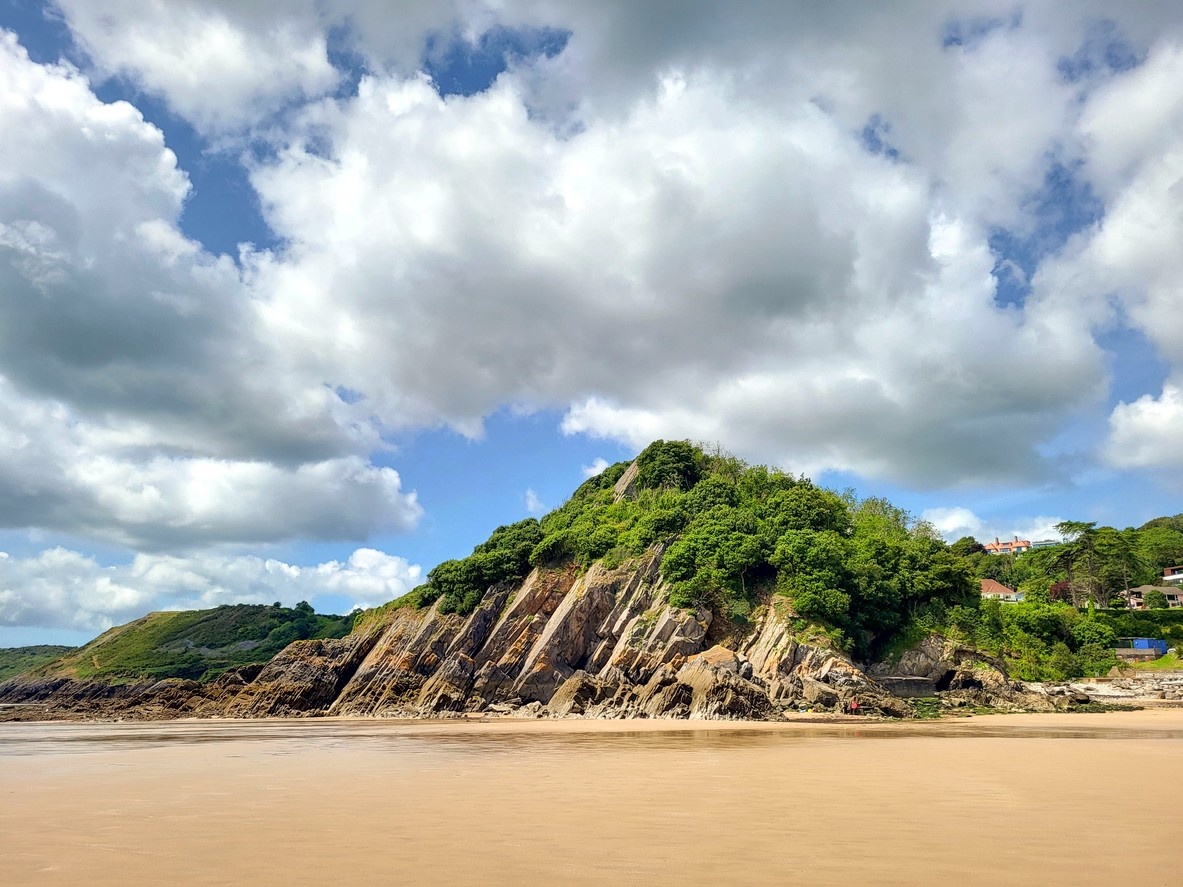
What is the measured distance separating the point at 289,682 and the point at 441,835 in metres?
67.8

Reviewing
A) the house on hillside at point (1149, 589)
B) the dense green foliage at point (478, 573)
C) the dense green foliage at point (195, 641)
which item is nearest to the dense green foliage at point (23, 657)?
the dense green foliage at point (195, 641)

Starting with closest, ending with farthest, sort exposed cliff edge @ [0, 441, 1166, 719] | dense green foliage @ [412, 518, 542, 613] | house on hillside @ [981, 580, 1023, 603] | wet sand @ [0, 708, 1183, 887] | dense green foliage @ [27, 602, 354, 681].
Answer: wet sand @ [0, 708, 1183, 887] < exposed cliff edge @ [0, 441, 1166, 719] < dense green foliage @ [412, 518, 542, 613] < house on hillside @ [981, 580, 1023, 603] < dense green foliage @ [27, 602, 354, 681]

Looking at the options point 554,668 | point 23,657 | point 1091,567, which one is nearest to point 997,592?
point 1091,567

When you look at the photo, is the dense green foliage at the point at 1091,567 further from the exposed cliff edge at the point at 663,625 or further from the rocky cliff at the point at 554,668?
the rocky cliff at the point at 554,668

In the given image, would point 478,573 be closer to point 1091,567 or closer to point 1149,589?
point 1091,567

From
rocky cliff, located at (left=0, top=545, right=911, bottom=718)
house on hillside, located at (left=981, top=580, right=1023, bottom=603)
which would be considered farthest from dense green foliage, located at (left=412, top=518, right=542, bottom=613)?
house on hillside, located at (left=981, top=580, right=1023, bottom=603)

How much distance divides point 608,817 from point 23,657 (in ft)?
741

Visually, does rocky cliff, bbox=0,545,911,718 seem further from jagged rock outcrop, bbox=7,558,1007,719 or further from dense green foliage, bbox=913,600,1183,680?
dense green foliage, bbox=913,600,1183,680

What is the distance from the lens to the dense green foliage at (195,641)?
11906 cm

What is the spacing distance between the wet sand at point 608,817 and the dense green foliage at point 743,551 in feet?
111

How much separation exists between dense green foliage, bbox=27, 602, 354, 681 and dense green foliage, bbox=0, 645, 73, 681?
3742cm

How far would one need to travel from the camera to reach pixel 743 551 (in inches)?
2179

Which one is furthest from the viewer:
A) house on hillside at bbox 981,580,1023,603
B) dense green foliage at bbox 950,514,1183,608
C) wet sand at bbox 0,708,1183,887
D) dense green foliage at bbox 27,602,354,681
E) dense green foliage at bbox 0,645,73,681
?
dense green foliage at bbox 0,645,73,681

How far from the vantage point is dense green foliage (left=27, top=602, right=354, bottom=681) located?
11906 centimetres
